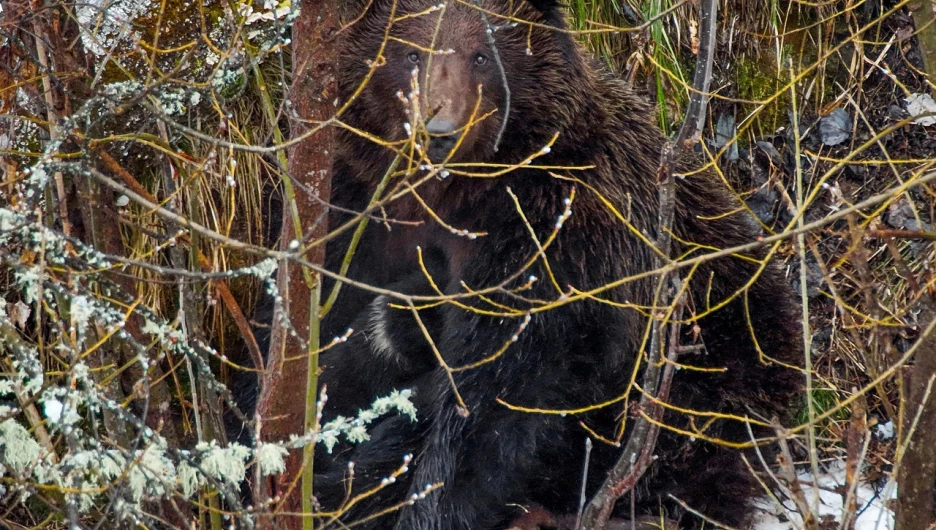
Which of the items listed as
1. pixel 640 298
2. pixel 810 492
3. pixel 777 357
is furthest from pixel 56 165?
pixel 810 492

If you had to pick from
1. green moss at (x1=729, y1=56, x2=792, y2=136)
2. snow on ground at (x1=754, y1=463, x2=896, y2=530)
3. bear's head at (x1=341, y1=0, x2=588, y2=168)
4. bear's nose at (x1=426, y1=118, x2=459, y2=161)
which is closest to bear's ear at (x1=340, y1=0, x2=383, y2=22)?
bear's head at (x1=341, y1=0, x2=588, y2=168)

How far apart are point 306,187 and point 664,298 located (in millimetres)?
1155

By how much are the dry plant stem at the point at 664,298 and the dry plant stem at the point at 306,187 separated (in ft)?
3.28

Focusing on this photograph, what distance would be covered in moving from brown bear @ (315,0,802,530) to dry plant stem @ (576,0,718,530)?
0.88 m

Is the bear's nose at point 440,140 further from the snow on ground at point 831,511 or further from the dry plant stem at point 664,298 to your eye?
the snow on ground at point 831,511

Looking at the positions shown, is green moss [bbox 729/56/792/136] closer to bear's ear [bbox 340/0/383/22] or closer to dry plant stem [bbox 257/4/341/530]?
bear's ear [bbox 340/0/383/22]

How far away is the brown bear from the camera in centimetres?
435

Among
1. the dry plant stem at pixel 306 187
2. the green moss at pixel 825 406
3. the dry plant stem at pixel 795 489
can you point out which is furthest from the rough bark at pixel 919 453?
the green moss at pixel 825 406

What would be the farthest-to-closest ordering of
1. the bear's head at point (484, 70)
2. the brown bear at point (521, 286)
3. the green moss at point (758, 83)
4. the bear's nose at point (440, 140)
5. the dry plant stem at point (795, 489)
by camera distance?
the green moss at point (758, 83) → the bear's head at point (484, 70) → the brown bear at point (521, 286) → the bear's nose at point (440, 140) → the dry plant stem at point (795, 489)

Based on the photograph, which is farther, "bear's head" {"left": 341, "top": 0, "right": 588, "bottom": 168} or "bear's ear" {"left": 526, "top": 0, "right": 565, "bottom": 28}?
"bear's ear" {"left": 526, "top": 0, "right": 565, "bottom": 28}

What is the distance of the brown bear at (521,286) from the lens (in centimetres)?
435

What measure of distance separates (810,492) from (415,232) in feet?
7.43

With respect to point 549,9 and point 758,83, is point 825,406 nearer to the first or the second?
point 758,83

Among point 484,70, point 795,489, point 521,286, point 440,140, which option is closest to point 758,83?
point 484,70
